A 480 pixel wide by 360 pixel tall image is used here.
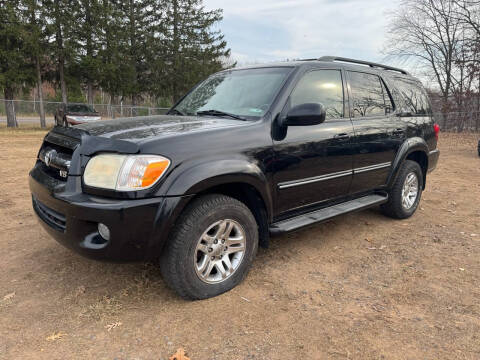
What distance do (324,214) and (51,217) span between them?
2.39 meters

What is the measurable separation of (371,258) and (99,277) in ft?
8.46

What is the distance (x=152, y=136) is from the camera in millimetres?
2451

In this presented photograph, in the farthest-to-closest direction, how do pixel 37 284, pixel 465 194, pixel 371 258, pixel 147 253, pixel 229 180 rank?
pixel 465 194 < pixel 371 258 < pixel 37 284 < pixel 229 180 < pixel 147 253

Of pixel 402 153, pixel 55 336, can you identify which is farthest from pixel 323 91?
pixel 55 336

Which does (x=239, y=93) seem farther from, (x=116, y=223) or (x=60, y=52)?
(x=60, y=52)

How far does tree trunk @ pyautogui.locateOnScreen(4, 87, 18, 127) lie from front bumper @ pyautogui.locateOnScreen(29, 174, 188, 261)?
20889 mm

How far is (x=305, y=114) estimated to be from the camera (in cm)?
283

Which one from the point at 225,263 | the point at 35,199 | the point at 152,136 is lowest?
the point at 225,263

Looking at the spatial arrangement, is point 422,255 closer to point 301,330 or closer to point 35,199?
point 301,330

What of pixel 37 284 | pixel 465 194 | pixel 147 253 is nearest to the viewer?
pixel 147 253

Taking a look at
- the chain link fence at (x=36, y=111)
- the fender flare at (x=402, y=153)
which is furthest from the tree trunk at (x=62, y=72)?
the fender flare at (x=402, y=153)

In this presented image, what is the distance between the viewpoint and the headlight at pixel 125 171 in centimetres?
226

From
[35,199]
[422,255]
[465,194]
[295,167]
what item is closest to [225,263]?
[295,167]

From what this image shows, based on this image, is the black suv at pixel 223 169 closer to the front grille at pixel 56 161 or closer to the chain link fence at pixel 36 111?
the front grille at pixel 56 161
